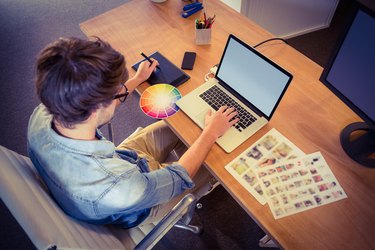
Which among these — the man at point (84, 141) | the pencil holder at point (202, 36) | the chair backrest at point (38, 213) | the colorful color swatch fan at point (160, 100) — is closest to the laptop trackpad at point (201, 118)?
the colorful color swatch fan at point (160, 100)

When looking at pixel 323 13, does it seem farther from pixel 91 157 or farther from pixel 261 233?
pixel 91 157

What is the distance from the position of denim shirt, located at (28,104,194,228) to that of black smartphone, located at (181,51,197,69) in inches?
23.2

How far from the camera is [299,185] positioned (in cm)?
93

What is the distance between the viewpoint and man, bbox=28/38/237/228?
2.27 feet

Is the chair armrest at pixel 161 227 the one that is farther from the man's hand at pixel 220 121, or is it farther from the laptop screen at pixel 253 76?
the laptop screen at pixel 253 76

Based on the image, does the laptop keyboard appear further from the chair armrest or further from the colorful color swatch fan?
the chair armrest

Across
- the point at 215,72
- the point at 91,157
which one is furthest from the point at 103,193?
the point at 215,72

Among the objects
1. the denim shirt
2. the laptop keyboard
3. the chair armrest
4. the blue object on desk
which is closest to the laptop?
the laptop keyboard

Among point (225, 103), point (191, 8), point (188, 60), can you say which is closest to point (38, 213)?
point (225, 103)

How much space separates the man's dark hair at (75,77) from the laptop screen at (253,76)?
1.64 feet

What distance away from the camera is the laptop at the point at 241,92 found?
98 cm

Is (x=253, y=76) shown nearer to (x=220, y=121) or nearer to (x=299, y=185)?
(x=220, y=121)

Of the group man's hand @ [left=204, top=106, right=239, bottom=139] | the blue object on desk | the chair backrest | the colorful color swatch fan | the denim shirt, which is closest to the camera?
the chair backrest

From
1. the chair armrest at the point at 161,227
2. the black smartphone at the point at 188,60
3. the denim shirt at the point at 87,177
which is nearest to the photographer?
the denim shirt at the point at 87,177
